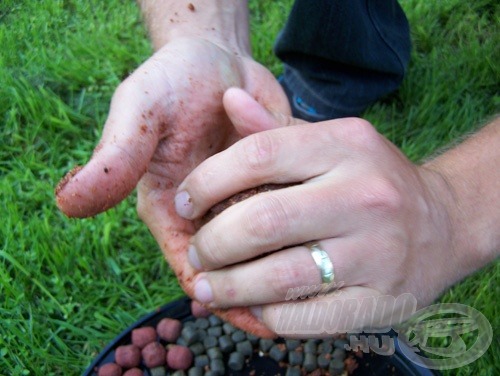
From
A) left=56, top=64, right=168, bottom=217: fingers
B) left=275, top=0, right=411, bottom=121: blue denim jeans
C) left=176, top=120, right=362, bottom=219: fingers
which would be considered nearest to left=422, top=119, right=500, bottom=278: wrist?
left=176, top=120, right=362, bottom=219: fingers

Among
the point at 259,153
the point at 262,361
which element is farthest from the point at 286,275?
the point at 262,361

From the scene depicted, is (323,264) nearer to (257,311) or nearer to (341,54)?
(257,311)

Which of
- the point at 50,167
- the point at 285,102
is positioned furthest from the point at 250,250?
the point at 50,167

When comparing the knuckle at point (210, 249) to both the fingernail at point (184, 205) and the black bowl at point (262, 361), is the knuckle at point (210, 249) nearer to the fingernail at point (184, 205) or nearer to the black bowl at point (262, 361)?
the fingernail at point (184, 205)

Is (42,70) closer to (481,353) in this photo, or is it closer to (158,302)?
(158,302)

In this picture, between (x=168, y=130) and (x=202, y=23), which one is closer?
(x=168, y=130)

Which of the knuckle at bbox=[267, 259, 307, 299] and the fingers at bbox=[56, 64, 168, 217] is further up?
the fingers at bbox=[56, 64, 168, 217]

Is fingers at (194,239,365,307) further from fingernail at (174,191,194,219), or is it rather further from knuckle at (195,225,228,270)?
fingernail at (174,191,194,219)
